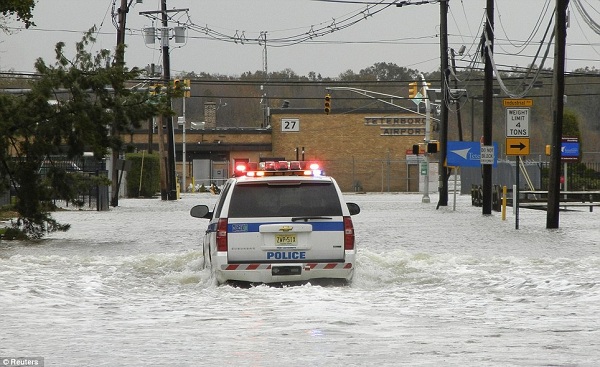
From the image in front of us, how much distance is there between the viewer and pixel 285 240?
48.1ft

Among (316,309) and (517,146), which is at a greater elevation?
(517,146)

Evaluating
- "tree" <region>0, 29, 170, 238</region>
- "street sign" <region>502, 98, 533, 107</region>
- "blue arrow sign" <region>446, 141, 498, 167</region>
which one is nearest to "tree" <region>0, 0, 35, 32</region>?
"tree" <region>0, 29, 170, 238</region>

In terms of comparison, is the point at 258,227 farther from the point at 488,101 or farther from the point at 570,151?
the point at 570,151

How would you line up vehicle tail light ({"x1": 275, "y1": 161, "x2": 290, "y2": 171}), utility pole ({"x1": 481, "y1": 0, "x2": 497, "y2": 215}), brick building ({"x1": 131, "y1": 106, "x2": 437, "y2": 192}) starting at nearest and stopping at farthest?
vehicle tail light ({"x1": 275, "y1": 161, "x2": 290, "y2": 171}), utility pole ({"x1": 481, "y1": 0, "x2": 497, "y2": 215}), brick building ({"x1": 131, "y1": 106, "x2": 437, "y2": 192})

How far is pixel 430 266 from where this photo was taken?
19250 millimetres

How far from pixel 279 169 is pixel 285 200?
0.46 metres

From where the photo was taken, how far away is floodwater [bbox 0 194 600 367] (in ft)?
30.9

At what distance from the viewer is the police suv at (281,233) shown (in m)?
14.6

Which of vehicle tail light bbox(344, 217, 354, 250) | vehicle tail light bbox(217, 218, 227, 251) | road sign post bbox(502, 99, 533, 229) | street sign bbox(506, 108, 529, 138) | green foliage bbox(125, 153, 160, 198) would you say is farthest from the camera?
green foliage bbox(125, 153, 160, 198)

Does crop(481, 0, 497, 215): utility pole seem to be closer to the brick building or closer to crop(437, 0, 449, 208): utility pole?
crop(437, 0, 449, 208): utility pole

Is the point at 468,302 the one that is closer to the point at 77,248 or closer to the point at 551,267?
the point at 551,267

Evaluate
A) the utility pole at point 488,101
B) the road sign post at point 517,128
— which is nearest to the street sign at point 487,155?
the utility pole at point 488,101

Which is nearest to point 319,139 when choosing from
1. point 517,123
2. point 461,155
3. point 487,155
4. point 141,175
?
point 141,175

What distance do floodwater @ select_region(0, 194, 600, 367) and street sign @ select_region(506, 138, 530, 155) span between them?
606 cm
